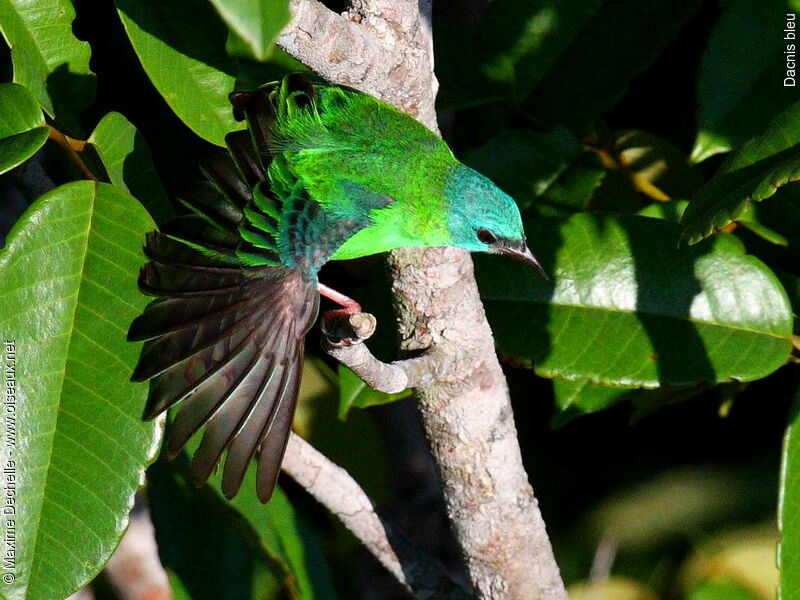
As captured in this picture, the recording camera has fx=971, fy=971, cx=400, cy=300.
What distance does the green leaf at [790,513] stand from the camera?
1.65 m

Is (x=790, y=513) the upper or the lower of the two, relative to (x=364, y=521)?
upper

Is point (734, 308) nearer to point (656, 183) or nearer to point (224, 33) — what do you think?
point (656, 183)

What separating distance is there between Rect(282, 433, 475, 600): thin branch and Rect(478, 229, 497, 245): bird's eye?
54 cm

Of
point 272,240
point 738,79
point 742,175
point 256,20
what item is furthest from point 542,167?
point 256,20

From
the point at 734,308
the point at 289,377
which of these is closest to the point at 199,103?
the point at 289,377

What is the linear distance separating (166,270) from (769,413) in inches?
70.4

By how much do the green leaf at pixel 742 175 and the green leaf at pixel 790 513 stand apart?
1.36ft

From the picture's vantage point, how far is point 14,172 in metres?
1.79

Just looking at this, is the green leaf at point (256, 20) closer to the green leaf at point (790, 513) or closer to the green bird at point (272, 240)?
the green bird at point (272, 240)

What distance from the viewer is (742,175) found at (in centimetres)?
162

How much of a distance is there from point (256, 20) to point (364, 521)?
1187mm

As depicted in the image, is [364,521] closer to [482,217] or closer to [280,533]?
[280,533]

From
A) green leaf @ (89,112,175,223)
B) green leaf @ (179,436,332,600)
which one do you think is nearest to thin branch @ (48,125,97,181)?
green leaf @ (89,112,175,223)

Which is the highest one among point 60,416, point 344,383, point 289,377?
point 60,416
